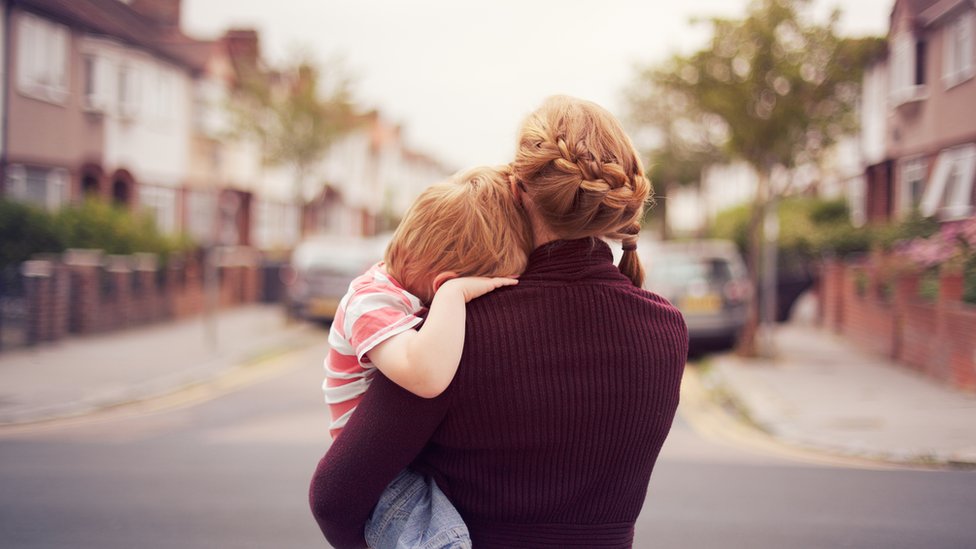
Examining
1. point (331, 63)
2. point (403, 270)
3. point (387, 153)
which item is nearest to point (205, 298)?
point (331, 63)

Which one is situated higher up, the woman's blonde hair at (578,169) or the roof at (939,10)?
the roof at (939,10)

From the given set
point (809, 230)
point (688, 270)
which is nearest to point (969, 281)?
point (688, 270)

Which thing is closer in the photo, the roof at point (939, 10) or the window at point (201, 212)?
the roof at point (939, 10)

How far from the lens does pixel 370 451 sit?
1610 millimetres

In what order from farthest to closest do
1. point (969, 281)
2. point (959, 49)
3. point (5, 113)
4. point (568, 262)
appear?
point (5, 113) → point (969, 281) → point (959, 49) → point (568, 262)

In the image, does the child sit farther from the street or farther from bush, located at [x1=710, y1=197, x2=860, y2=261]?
bush, located at [x1=710, y1=197, x2=860, y2=261]

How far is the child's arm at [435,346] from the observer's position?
1519mm

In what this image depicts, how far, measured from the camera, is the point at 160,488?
5.89 metres

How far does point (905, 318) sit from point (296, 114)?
15.1m

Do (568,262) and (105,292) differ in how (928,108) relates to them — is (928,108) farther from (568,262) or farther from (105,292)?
(105,292)

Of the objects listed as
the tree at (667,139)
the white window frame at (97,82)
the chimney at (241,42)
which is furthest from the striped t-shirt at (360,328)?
the tree at (667,139)

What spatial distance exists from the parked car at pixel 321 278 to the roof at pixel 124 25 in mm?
5834

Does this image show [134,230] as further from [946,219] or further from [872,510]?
[872,510]

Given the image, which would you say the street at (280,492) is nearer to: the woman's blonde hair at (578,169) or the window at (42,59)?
the woman's blonde hair at (578,169)
